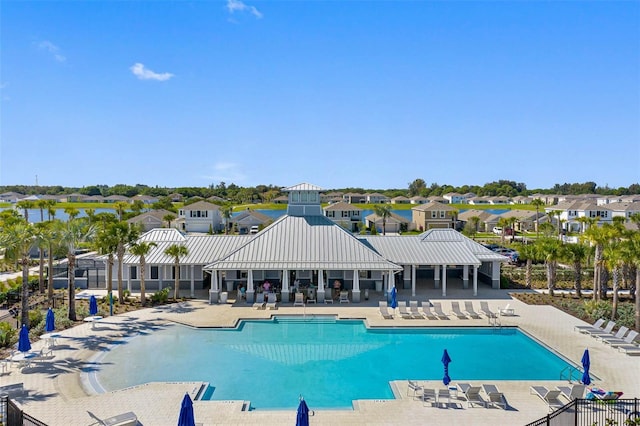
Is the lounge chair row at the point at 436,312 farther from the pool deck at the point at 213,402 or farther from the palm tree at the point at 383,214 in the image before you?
the palm tree at the point at 383,214

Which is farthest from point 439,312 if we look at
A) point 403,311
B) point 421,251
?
point 421,251

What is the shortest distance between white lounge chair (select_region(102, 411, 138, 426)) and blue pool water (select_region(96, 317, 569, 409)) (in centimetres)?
335

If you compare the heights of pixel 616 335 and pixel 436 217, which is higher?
pixel 436 217

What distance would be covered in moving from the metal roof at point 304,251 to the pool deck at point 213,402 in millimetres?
5685

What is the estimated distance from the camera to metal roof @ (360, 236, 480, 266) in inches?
1292

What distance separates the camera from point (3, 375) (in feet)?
58.0

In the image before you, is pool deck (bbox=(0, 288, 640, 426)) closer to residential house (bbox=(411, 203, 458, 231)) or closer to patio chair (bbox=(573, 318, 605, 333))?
patio chair (bbox=(573, 318, 605, 333))

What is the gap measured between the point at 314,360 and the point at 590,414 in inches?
427

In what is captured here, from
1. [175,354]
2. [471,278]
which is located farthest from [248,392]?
[471,278]

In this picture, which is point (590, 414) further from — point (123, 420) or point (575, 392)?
point (123, 420)

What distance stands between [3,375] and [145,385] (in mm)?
5786

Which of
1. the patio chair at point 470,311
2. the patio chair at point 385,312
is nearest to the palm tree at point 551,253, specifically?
the patio chair at point 470,311

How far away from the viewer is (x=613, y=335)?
22.6m

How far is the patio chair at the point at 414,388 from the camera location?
16.5 metres
